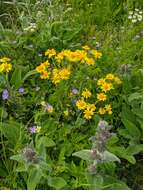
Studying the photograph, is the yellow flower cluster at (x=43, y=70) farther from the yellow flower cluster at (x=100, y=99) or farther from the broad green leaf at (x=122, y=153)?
the broad green leaf at (x=122, y=153)

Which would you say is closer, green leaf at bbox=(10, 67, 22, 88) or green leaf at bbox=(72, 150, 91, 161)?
green leaf at bbox=(72, 150, 91, 161)

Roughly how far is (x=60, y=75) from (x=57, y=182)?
0.82 metres

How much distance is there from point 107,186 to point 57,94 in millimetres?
792

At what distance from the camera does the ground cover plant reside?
9.81ft

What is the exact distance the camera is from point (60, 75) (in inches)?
137

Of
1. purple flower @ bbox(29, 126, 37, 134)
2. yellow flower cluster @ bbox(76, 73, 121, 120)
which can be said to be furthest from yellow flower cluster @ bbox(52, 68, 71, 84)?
purple flower @ bbox(29, 126, 37, 134)

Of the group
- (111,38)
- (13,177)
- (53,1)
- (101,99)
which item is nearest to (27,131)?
(13,177)

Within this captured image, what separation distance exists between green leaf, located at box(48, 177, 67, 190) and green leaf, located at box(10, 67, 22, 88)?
88 cm

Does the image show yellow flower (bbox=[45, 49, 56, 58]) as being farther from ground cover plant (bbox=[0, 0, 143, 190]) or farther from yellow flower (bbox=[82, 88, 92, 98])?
yellow flower (bbox=[82, 88, 92, 98])

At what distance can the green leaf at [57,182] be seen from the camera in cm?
296

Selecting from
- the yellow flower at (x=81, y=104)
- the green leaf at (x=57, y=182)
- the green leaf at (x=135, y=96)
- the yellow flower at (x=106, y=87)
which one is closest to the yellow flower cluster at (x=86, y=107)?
the yellow flower at (x=81, y=104)

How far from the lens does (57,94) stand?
3.45 meters

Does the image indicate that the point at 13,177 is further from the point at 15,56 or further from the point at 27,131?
the point at 15,56

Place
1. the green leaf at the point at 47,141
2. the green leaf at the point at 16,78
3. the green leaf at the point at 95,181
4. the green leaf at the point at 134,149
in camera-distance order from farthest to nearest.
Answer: the green leaf at the point at 16,78, the green leaf at the point at 134,149, the green leaf at the point at 47,141, the green leaf at the point at 95,181
